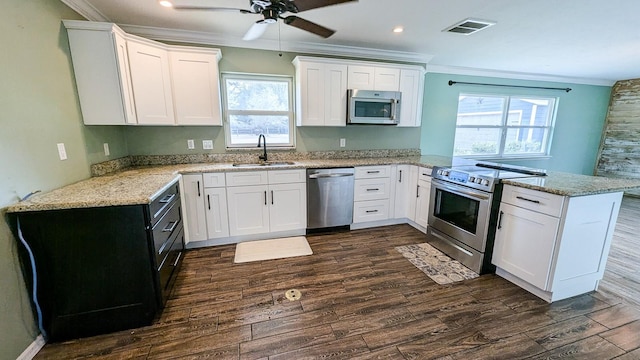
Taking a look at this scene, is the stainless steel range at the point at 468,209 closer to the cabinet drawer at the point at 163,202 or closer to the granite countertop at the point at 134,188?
the granite countertop at the point at 134,188

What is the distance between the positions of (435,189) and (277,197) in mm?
1926

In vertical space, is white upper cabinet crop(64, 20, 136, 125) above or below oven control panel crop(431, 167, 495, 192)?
above

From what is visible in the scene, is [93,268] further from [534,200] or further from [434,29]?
[434,29]

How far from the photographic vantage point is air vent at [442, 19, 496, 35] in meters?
2.62

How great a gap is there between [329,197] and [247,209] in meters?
1.04

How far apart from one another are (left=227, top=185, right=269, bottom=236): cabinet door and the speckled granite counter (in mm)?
2523

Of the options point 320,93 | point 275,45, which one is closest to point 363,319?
point 320,93

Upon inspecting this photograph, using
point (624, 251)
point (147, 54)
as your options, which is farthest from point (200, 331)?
point (624, 251)

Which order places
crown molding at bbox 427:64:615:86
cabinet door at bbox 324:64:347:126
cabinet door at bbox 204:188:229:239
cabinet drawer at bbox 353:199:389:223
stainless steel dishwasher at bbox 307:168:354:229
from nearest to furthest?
cabinet door at bbox 204:188:229:239 < stainless steel dishwasher at bbox 307:168:354:229 < cabinet door at bbox 324:64:347:126 < cabinet drawer at bbox 353:199:389:223 < crown molding at bbox 427:64:615:86

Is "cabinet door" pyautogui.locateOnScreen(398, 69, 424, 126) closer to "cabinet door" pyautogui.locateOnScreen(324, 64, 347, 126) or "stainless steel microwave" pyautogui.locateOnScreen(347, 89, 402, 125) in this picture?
"stainless steel microwave" pyautogui.locateOnScreen(347, 89, 402, 125)

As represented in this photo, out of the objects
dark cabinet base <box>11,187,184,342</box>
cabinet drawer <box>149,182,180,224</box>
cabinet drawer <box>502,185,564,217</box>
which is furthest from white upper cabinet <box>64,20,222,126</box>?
cabinet drawer <box>502,185,564,217</box>

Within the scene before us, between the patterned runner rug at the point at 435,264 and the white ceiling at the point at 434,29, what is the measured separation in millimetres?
2483

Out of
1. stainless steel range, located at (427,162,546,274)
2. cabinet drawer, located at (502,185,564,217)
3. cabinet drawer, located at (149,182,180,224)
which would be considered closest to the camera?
cabinet drawer, located at (149,182,180,224)

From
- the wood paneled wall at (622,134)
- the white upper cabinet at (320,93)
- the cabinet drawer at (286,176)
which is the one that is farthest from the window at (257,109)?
the wood paneled wall at (622,134)
